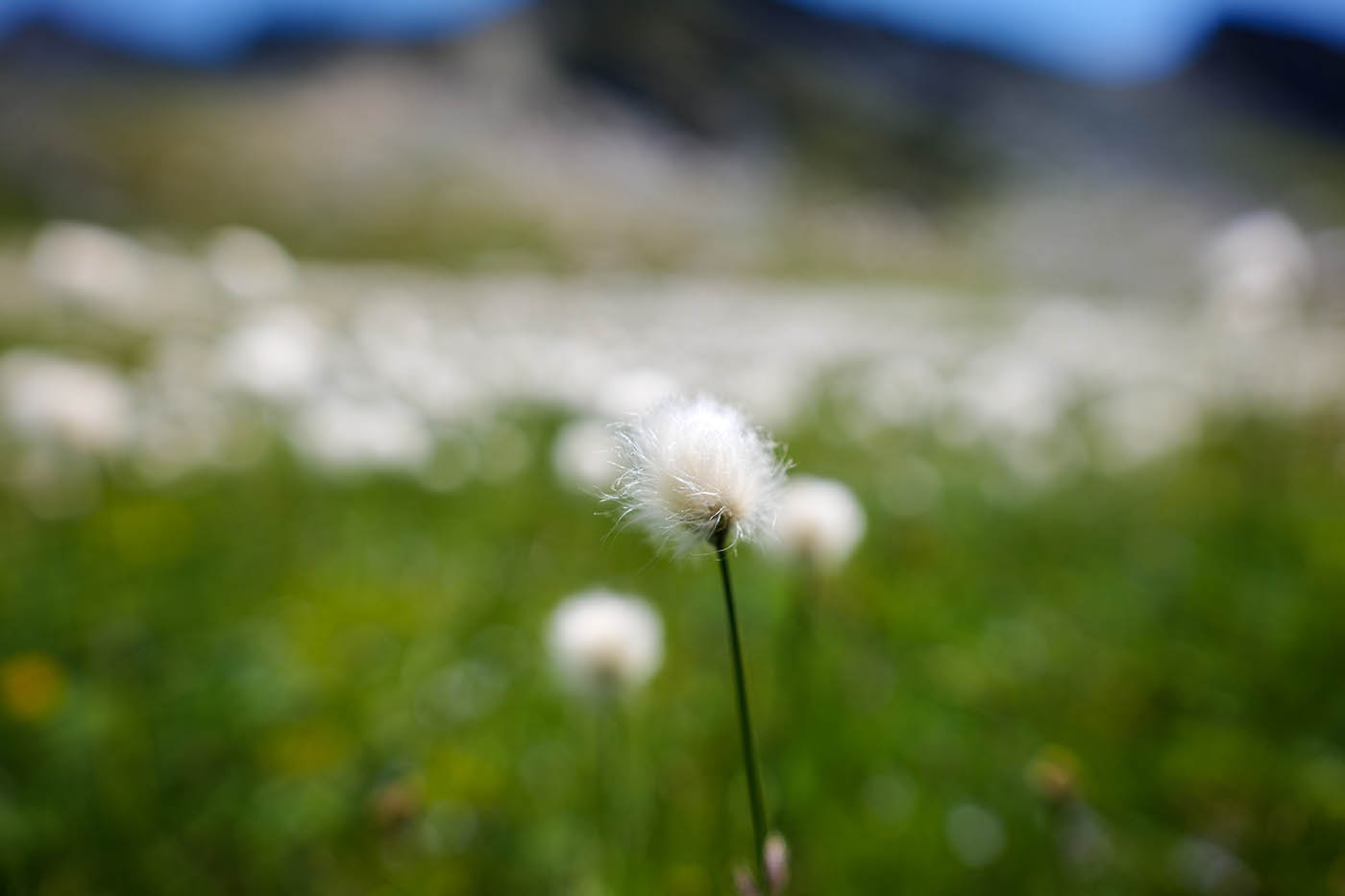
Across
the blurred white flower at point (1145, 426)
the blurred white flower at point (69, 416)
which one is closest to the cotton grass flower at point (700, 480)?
the blurred white flower at point (69, 416)

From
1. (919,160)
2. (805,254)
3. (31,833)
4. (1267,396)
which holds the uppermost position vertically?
(919,160)

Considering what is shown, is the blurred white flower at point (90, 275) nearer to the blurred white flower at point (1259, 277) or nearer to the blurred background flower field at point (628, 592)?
the blurred background flower field at point (628, 592)

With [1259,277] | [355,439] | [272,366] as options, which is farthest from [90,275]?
[1259,277]

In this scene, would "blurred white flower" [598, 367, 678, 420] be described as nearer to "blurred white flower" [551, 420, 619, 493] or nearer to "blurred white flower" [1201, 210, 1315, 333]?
"blurred white flower" [551, 420, 619, 493]

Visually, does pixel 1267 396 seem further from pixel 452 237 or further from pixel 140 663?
pixel 452 237

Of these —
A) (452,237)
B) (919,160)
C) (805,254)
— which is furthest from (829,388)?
(919,160)

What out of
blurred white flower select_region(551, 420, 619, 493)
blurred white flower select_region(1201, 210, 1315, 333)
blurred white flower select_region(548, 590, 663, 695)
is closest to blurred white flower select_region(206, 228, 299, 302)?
blurred white flower select_region(551, 420, 619, 493)
